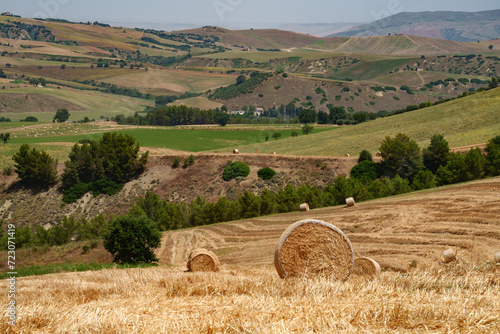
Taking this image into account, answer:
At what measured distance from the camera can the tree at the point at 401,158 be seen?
55031mm

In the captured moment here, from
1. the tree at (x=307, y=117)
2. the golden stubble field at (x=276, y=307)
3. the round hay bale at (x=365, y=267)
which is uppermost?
the tree at (x=307, y=117)

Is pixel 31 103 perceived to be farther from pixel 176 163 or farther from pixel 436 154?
pixel 436 154

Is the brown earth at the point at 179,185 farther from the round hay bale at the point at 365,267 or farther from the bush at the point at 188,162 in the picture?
the round hay bale at the point at 365,267

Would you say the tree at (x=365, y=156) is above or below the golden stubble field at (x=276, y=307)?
below

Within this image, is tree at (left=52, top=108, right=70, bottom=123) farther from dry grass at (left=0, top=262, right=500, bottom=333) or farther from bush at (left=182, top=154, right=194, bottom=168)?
dry grass at (left=0, top=262, right=500, bottom=333)

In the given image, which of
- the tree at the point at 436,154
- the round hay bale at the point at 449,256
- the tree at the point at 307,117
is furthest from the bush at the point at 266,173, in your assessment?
the tree at the point at 307,117

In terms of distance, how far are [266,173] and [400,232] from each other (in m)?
41.8

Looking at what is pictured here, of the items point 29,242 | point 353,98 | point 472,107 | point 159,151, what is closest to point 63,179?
point 159,151

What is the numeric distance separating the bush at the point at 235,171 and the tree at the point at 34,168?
25.6m

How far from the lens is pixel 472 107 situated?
2985 inches

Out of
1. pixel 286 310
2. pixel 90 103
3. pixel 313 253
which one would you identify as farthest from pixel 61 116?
pixel 286 310

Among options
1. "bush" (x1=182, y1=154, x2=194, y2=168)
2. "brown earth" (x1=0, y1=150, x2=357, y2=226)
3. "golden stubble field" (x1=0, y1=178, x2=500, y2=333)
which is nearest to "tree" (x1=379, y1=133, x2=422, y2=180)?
"brown earth" (x1=0, y1=150, x2=357, y2=226)

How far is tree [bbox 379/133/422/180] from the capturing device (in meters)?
55.0

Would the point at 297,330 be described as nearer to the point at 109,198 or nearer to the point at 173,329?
the point at 173,329
